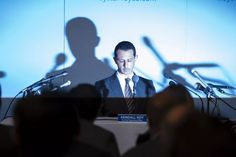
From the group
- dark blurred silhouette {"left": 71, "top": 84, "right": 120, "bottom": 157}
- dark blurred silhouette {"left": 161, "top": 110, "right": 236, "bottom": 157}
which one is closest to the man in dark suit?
dark blurred silhouette {"left": 71, "top": 84, "right": 120, "bottom": 157}

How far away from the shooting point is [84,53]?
450 cm

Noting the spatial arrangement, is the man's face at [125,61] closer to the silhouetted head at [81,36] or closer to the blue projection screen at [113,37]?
the blue projection screen at [113,37]

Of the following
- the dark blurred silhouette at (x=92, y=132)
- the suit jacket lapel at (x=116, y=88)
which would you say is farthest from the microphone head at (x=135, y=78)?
the dark blurred silhouette at (x=92, y=132)

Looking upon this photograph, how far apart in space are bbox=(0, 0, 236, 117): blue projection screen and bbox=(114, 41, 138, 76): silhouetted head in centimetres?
5

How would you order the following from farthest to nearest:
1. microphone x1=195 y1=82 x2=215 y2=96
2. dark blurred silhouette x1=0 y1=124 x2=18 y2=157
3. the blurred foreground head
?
microphone x1=195 y1=82 x2=215 y2=96 → dark blurred silhouette x1=0 y1=124 x2=18 y2=157 → the blurred foreground head

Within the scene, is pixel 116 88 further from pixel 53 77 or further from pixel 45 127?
pixel 45 127

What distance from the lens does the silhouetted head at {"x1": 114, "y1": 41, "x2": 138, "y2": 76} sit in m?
4.45

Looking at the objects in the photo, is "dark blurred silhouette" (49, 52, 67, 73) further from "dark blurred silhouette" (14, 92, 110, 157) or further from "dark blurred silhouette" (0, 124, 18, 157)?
"dark blurred silhouette" (14, 92, 110, 157)

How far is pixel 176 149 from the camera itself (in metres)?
1.18

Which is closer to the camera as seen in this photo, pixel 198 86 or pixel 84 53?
pixel 198 86

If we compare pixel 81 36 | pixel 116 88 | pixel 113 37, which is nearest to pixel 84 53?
pixel 81 36

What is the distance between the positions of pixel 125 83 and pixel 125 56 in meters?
0.27

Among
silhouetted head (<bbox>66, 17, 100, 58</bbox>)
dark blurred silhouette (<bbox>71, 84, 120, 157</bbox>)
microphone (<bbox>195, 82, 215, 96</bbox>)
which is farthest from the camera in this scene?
silhouetted head (<bbox>66, 17, 100, 58</bbox>)

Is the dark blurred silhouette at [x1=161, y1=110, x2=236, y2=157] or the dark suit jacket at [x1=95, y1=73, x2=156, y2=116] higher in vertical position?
the dark blurred silhouette at [x1=161, y1=110, x2=236, y2=157]
